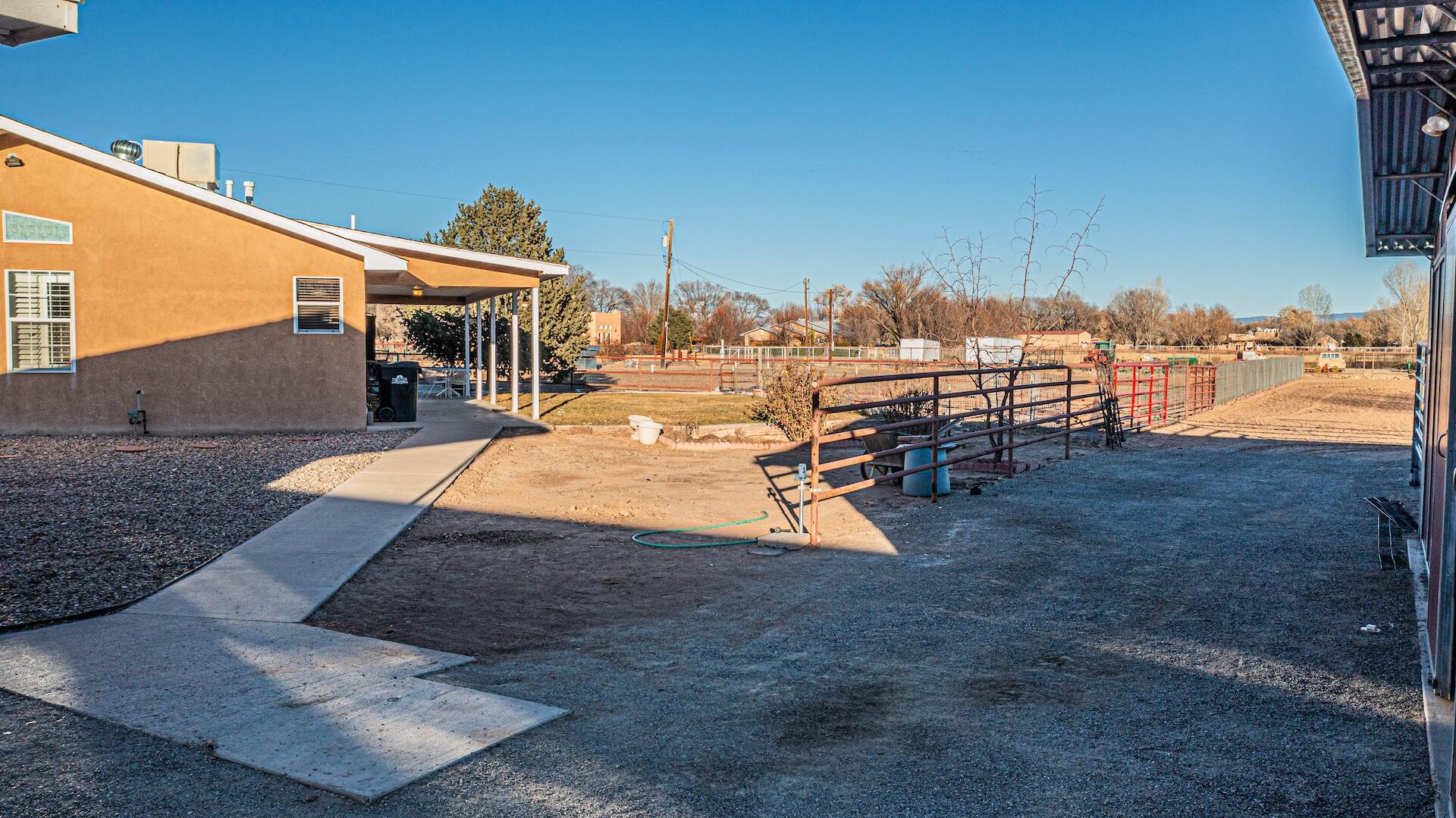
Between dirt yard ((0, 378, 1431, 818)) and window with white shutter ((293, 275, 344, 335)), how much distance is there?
277 inches

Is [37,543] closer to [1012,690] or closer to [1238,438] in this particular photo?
[1012,690]

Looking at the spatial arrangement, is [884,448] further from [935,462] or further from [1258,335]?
[1258,335]

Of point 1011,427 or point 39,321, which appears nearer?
point 1011,427

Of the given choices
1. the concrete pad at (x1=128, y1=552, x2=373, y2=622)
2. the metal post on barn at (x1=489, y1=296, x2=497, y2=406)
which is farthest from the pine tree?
the concrete pad at (x1=128, y1=552, x2=373, y2=622)

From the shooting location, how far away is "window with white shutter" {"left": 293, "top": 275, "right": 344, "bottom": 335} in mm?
16797

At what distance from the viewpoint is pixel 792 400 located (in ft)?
59.6

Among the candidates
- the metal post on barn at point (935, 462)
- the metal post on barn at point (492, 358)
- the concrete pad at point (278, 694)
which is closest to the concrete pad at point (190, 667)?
the concrete pad at point (278, 694)

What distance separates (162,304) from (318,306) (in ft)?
7.42

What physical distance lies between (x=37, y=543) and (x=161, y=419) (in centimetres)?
894

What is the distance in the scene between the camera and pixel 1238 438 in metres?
19.8

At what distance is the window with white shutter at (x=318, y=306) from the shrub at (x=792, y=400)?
294 inches

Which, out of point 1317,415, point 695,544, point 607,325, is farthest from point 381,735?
point 607,325

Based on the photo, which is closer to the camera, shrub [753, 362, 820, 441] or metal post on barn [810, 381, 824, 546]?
metal post on barn [810, 381, 824, 546]

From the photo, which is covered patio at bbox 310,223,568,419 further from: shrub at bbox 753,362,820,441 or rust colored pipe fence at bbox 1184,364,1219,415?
rust colored pipe fence at bbox 1184,364,1219,415
